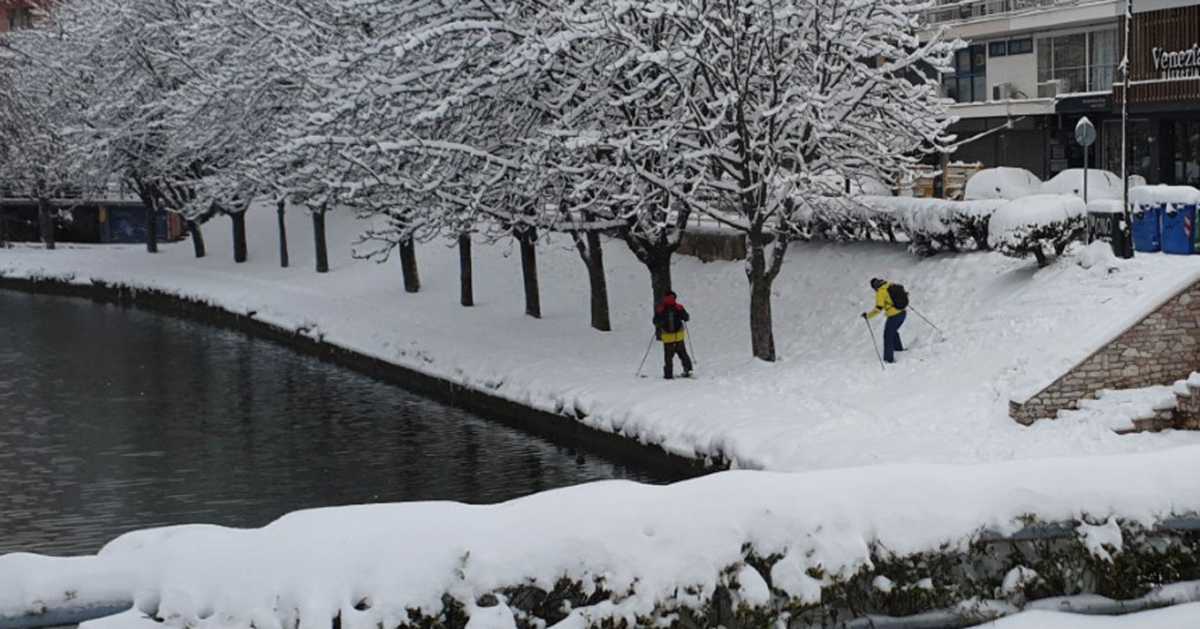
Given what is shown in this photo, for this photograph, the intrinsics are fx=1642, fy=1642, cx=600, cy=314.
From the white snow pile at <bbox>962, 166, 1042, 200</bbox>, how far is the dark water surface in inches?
507

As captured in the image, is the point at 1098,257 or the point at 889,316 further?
the point at 889,316

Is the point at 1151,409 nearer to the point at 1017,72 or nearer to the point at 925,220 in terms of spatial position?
the point at 925,220

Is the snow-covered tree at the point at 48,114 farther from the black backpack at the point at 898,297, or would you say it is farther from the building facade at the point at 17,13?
the black backpack at the point at 898,297

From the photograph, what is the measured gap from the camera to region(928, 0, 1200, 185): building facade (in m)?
41.3

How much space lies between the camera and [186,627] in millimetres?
8344

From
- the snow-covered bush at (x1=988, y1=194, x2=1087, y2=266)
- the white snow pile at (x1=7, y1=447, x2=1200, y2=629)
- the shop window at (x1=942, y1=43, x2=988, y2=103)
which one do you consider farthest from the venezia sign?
the white snow pile at (x1=7, y1=447, x2=1200, y2=629)

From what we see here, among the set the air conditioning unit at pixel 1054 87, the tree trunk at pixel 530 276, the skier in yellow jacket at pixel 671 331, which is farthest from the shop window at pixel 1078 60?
the skier in yellow jacket at pixel 671 331

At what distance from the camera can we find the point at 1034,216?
26.2 meters

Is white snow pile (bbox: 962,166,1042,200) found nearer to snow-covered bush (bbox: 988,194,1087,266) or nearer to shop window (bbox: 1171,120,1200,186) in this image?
snow-covered bush (bbox: 988,194,1087,266)

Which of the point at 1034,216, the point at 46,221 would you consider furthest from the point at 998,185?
the point at 46,221

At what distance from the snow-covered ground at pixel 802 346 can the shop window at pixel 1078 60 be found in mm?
14332

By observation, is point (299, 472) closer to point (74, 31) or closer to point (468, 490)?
point (468, 490)

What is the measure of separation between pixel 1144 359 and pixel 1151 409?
1.11m

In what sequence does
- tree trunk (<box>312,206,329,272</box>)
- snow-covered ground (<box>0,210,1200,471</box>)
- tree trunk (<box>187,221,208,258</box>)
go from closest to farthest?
snow-covered ground (<box>0,210,1200,471</box>)
tree trunk (<box>312,206,329,272</box>)
tree trunk (<box>187,221,208,258</box>)
